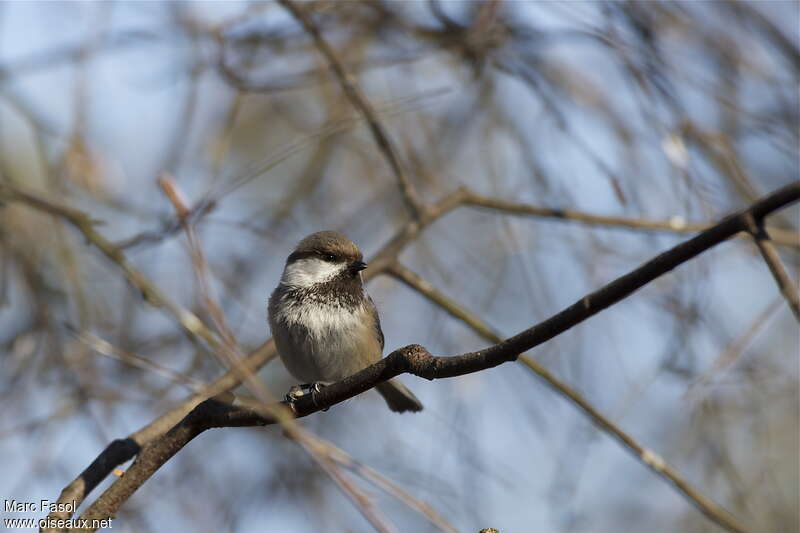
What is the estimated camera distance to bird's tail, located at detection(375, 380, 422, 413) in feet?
15.3

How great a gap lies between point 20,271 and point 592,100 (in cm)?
396

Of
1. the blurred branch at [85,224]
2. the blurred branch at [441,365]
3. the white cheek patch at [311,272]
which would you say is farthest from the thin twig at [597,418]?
the blurred branch at [85,224]

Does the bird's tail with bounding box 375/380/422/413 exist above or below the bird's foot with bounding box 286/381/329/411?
above

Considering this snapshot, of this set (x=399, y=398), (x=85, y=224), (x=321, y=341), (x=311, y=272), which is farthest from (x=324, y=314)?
(x=85, y=224)

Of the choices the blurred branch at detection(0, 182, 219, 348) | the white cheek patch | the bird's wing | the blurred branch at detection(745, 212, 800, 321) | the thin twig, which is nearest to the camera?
the blurred branch at detection(745, 212, 800, 321)

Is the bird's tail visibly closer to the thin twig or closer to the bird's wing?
the bird's wing

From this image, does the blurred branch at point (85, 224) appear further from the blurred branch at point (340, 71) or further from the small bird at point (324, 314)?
the blurred branch at point (340, 71)

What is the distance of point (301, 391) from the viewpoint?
3.88m

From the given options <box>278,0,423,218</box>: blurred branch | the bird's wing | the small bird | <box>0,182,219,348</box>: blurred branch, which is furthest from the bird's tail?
→ <box>278,0,423,218</box>: blurred branch

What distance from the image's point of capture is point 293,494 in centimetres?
536

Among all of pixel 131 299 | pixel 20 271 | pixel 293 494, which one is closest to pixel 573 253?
pixel 293 494

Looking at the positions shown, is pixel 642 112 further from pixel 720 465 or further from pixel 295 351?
pixel 295 351

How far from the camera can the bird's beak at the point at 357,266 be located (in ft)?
13.9

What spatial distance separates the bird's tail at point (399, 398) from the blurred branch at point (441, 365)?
145 cm
